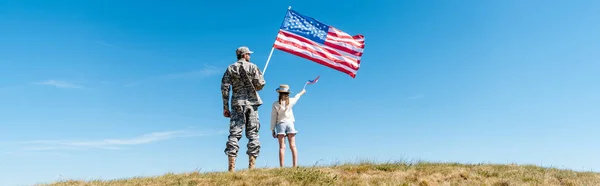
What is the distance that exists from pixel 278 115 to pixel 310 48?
3105 millimetres

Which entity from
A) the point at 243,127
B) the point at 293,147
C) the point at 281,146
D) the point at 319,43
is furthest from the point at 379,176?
the point at 319,43

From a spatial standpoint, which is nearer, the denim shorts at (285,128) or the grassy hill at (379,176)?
the grassy hill at (379,176)


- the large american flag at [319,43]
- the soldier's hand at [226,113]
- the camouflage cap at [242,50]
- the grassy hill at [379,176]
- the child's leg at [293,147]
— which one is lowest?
the grassy hill at [379,176]

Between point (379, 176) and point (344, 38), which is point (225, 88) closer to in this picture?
point (379, 176)

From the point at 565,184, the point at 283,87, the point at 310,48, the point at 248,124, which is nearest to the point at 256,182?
the point at 248,124

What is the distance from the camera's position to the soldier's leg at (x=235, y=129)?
12.5 m

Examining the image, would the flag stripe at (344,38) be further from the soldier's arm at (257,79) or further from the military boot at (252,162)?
the military boot at (252,162)

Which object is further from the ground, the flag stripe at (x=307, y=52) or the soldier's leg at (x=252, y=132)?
the flag stripe at (x=307, y=52)

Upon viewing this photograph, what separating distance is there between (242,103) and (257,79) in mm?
731

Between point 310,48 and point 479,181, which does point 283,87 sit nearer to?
point 310,48

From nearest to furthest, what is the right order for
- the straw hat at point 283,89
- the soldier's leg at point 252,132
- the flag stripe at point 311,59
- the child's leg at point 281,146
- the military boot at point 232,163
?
the military boot at point 232,163
the soldier's leg at point 252,132
the child's leg at point 281,146
the straw hat at point 283,89
the flag stripe at point 311,59

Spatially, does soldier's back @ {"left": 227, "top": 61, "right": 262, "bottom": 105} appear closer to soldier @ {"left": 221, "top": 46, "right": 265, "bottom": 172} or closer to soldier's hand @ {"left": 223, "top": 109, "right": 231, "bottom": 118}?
soldier @ {"left": 221, "top": 46, "right": 265, "bottom": 172}

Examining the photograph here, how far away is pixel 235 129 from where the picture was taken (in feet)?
41.1

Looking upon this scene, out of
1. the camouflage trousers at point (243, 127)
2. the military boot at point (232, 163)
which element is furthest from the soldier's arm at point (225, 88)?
the military boot at point (232, 163)
